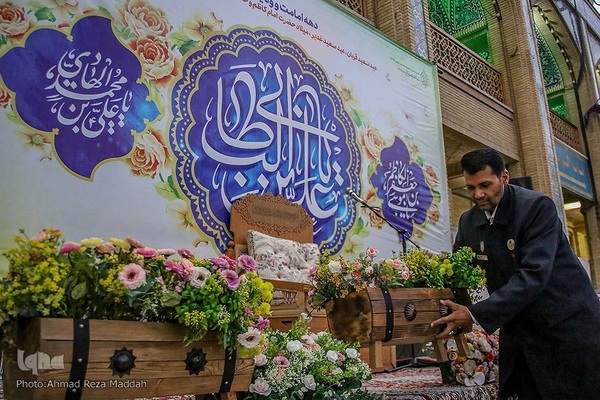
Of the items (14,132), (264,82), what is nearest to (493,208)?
(14,132)

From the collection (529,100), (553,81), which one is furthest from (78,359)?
(553,81)

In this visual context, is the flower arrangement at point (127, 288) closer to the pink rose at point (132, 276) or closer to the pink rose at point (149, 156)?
the pink rose at point (132, 276)

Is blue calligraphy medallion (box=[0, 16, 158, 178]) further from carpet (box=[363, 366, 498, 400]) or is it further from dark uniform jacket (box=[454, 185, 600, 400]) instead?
dark uniform jacket (box=[454, 185, 600, 400])

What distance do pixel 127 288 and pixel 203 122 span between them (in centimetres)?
292

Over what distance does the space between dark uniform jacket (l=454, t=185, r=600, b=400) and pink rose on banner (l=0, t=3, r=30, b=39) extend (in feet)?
9.56

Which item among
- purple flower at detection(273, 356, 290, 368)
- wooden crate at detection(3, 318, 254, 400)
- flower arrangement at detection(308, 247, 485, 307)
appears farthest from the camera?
flower arrangement at detection(308, 247, 485, 307)

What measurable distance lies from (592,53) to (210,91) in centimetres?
1050

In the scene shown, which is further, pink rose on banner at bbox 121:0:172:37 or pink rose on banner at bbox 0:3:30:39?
pink rose on banner at bbox 121:0:172:37

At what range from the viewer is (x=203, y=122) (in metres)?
4.13

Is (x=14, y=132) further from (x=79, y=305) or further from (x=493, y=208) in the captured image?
(x=493, y=208)

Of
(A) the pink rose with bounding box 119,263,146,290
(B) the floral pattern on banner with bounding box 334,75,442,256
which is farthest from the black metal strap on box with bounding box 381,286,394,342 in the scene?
(B) the floral pattern on banner with bounding box 334,75,442,256

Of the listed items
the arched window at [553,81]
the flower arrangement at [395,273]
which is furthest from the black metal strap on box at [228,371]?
the arched window at [553,81]

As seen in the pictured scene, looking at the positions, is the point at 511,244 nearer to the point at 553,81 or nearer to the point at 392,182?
the point at 392,182

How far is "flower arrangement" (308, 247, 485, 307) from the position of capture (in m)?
2.12
